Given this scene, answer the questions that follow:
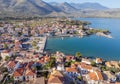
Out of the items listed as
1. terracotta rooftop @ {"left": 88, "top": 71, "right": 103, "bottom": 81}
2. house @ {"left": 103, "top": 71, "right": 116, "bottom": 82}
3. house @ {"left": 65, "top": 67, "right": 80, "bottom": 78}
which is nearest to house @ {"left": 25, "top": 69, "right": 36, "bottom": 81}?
house @ {"left": 65, "top": 67, "right": 80, "bottom": 78}

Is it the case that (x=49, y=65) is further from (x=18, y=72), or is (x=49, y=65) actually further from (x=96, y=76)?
(x=96, y=76)


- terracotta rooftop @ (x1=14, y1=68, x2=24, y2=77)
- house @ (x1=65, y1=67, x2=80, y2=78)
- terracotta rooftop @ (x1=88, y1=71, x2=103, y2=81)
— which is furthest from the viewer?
house @ (x1=65, y1=67, x2=80, y2=78)

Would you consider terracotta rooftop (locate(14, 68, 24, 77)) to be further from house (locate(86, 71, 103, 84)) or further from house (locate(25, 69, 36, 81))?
house (locate(86, 71, 103, 84))

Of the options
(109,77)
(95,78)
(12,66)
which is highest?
(12,66)

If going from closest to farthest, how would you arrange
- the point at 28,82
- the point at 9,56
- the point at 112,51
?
the point at 28,82
the point at 9,56
the point at 112,51

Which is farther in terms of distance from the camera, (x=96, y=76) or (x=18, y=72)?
(x=96, y=76)

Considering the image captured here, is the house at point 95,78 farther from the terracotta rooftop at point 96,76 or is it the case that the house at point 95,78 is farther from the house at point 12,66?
the house at point 12,66

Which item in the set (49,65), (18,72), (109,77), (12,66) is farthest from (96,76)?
(12,66)

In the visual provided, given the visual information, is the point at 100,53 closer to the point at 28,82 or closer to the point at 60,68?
the point at 60,68

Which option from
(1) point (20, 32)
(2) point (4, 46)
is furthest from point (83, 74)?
(1) point (20, 32)

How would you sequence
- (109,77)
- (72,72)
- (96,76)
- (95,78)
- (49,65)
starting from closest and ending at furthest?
(95,78) → (96,76) → (109,77) → (72,72) → (49,65)

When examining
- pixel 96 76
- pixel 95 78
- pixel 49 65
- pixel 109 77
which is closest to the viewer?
pixel 95 78
